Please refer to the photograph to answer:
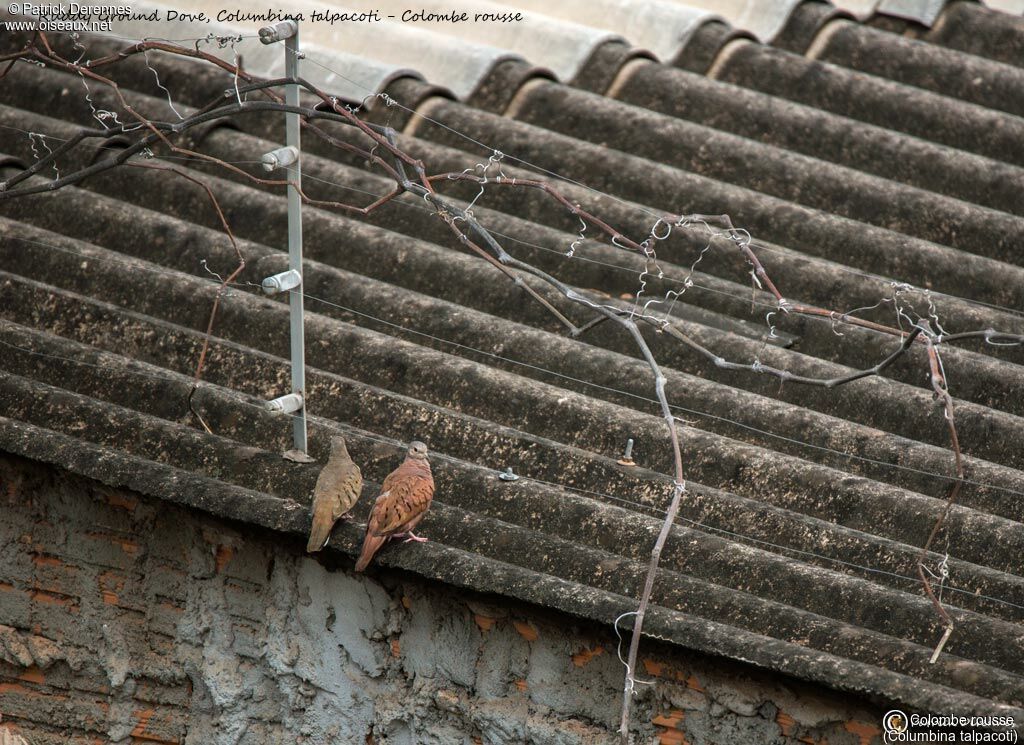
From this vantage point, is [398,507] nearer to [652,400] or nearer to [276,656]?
[276,656]

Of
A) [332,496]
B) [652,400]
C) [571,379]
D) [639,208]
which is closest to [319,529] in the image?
[332,496]

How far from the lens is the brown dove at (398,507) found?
3.98 m

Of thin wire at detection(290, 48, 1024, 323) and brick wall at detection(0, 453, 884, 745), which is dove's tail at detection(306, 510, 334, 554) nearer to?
brick wall at detection(0, 453, 884, 745)

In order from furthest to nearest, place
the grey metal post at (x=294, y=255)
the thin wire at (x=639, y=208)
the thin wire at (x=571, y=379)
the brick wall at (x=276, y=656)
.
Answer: the thin wire at (x=639, y=208) → the thin wire at (x=571, y=379) → the grey metal post at (x=294, y=255) → the brick wall at (x=276, y=656)

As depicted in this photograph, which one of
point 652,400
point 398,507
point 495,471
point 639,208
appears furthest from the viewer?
point 639,208

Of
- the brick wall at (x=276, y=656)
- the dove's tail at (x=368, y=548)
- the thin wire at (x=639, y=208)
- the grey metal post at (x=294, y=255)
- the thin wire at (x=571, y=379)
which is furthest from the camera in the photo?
the thin wire at (x=639, y=208)

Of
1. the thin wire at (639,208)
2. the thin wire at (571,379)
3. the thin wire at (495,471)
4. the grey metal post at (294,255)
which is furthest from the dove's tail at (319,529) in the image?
the thin wire at (639,208)

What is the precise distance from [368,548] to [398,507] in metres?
0.16

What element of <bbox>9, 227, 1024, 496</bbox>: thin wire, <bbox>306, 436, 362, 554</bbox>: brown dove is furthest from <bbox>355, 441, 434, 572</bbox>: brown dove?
<bbox>9, 227, 1024, 496</bbox>: thin wire

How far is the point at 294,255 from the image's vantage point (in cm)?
450

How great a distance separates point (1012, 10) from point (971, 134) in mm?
1294

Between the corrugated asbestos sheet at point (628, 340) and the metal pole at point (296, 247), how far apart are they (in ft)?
0.54

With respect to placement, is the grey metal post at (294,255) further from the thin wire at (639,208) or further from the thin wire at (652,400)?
the thin wire at (639,208)

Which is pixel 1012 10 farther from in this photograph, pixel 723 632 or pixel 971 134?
pixel 723 632
